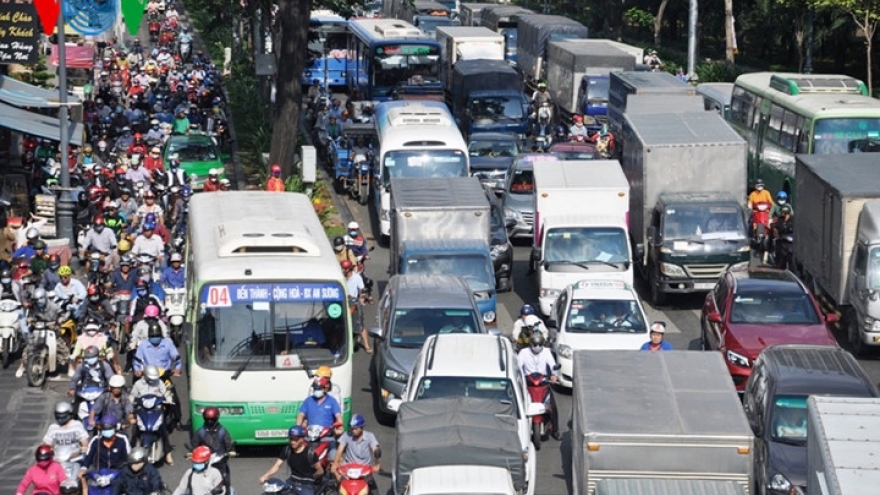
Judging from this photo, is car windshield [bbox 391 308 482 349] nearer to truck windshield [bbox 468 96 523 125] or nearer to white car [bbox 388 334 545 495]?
white car [bbox 388 334 545 495]

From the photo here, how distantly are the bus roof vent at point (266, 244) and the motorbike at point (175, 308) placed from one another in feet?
14.7

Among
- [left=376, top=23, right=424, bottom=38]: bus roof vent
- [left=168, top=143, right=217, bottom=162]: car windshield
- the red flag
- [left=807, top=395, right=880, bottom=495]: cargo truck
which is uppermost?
the red flag

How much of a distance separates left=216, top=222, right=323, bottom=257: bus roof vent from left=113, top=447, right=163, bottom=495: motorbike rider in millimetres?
4466

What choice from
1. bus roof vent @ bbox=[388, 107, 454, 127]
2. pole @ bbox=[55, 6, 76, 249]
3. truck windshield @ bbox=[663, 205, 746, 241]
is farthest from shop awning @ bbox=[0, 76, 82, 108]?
truck windshield @ bbox=[663, 205, 746, 241]

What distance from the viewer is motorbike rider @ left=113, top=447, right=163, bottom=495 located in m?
17.2

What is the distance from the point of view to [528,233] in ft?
118

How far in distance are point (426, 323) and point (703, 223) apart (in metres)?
8.69

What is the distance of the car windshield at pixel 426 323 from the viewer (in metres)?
23.3

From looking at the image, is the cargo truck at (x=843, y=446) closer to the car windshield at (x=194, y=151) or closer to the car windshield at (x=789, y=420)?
the car windshield at (x=789, y=420)

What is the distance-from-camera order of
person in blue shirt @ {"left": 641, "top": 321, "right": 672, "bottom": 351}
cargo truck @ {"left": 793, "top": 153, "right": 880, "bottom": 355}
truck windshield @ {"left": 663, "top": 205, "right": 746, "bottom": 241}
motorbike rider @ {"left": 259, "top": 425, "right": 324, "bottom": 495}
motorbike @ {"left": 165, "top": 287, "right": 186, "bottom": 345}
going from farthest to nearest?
truck windshield @ {"left": 663, "top": 205, "right": 746, "bottom": 241}
cargo truck @ {"left": 793, "top": 153, "right": 880, "bottom": 355}
motorbike @ {"left": 165, "top": 287, "right": 186, "bottom": 345}
person in blue shirt @ {"left": 641, "top": 321, "right": 672, "bottom": 351}
motorbike rider @ {"left": 259, "top": 425, "right": 324, "bottom": 495}

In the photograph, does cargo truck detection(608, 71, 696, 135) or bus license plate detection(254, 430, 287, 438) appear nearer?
bus license plate detection(254, 430, 287, 438)

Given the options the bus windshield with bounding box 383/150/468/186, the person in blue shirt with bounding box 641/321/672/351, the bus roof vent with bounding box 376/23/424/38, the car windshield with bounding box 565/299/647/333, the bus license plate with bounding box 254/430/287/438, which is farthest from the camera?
the bus roof vent with bounding box 376/23/424/38

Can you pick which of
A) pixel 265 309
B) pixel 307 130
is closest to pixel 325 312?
pixel 265 309

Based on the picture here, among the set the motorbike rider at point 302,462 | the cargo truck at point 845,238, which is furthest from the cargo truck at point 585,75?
the motorbike rider at point 302,462
